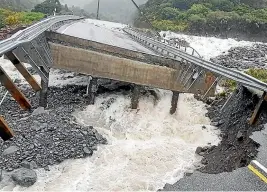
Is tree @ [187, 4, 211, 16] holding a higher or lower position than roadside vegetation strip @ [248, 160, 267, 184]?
lower

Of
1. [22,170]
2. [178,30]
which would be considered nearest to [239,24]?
[178,30]

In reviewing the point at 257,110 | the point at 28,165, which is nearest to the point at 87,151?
the point at 28,165

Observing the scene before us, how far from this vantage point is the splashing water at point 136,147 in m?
10.9

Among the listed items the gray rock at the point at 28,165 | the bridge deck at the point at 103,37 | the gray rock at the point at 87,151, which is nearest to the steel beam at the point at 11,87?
the gray rock at the point at 28,165

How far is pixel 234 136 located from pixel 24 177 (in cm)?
670

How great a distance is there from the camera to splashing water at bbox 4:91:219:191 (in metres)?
10.9

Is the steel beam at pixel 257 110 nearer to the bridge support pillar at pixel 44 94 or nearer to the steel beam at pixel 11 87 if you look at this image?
the steel beam at pixel 11 87

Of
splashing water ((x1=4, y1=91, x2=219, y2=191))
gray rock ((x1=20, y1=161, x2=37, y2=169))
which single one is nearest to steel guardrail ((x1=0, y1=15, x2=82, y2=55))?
gray rock ((x1=20, y1=161, x2=37, y2=169))

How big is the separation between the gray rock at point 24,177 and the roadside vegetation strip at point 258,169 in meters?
5.62

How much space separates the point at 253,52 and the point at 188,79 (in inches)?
759

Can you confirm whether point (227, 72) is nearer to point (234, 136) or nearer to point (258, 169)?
point (234, 136)

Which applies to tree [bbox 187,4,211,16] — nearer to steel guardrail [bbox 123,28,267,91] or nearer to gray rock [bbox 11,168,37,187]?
steel guardrail [bbox 123,28,267,91]

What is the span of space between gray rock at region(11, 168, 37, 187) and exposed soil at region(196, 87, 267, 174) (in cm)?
460

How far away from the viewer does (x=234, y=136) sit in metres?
13.1
